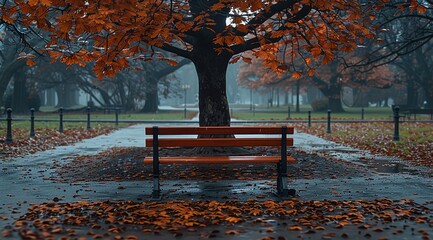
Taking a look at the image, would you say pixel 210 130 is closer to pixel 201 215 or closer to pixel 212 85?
pixel 201 215

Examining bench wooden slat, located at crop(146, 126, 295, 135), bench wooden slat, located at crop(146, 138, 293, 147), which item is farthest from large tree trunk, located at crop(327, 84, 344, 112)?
bench wooden slat, located at crop(146, 138, 293, 147)

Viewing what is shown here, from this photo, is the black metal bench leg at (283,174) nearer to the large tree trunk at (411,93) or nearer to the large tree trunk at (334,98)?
the large tree trunk at (334,98)

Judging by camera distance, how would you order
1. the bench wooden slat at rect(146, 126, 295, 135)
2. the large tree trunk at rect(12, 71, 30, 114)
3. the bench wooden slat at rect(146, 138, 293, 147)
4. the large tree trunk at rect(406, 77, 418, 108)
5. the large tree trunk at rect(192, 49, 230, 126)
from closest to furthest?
the bench wooden slat at rect(146, 138, 293, 147) → the bench wooden slat at rect(146, 126, 295, 135) → the large tree trunk at rect(192, 49, 230, 126) → the large tree trunk at rect(12, 71, 30, 114) → the large tree trunk at rect(406, 77, 418, 108)

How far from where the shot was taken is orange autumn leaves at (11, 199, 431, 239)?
609cm

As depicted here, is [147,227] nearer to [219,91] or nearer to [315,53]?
[315,53]

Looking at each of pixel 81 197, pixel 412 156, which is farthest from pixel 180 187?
pixel 412 156

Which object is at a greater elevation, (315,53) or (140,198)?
(315,53)

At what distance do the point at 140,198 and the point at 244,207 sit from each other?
5.41ft

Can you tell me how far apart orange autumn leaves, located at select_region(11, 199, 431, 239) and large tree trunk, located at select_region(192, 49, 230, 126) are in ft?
16.4

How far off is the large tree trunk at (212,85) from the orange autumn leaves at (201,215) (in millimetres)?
4996

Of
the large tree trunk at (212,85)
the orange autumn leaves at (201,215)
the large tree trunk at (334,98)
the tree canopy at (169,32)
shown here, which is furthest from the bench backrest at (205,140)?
the large tree trunk at (334,98)

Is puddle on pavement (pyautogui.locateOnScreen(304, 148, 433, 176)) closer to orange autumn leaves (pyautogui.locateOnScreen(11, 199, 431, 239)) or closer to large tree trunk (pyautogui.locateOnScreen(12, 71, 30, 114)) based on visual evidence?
orange autumn leaves (pyautogui.locateOnScreen(11, 199, 431, 239))

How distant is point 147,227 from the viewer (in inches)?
240

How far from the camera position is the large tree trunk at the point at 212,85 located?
12.3 m
